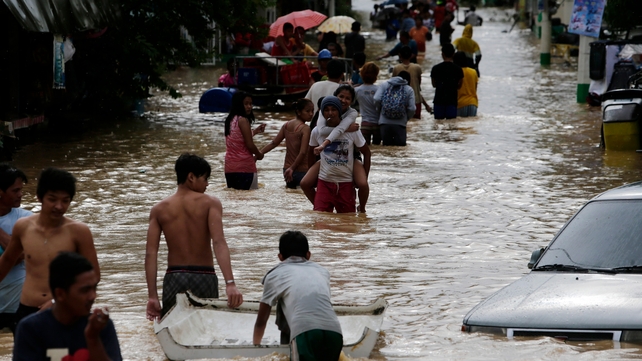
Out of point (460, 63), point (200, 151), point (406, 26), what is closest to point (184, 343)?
point (200, 151)

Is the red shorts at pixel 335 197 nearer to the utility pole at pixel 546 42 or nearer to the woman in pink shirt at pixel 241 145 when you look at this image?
the woman in pink shirt at pixel 241 145

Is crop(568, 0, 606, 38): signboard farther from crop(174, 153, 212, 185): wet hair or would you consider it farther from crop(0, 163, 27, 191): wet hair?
crop(0, 163, 27, 191): wet hair

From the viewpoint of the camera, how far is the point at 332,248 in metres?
11.0

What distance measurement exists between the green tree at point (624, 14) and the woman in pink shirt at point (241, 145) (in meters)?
15.5

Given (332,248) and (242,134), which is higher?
(242,134)

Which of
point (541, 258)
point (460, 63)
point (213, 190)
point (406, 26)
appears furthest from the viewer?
point (406, 26)

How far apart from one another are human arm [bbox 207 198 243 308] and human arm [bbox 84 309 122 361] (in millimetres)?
2470

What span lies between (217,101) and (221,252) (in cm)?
1771

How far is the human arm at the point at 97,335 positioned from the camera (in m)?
4.08

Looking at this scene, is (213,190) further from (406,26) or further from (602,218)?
(406,26)

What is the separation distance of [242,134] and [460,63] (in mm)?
10347

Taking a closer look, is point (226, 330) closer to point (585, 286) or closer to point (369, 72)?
point (585, 286)

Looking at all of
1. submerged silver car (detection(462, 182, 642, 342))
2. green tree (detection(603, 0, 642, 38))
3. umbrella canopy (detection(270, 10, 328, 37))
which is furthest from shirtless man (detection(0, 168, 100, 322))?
green tree (detection(603, 0, 642, 38))

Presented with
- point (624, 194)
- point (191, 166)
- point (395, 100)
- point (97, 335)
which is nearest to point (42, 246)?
point (191, 166)
